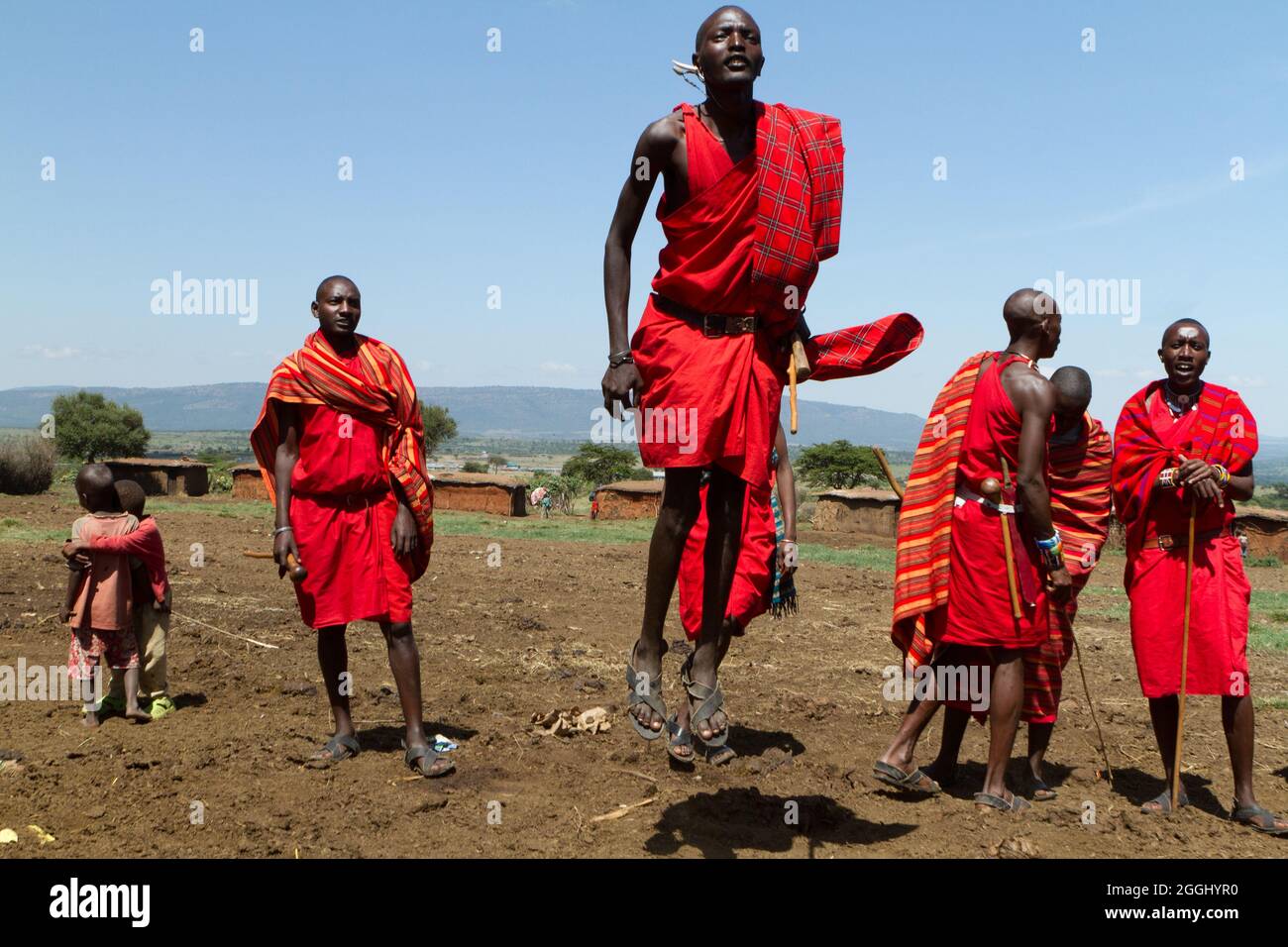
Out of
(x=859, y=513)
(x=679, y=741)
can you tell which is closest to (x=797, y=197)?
(x=679, y=741)

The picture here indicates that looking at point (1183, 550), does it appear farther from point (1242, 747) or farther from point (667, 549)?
point (667, 549)

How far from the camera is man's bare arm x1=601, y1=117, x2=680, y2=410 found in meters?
3.79

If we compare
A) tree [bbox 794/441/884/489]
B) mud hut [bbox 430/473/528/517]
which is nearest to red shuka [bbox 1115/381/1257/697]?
mud hut [bbox 430/473/528/517]

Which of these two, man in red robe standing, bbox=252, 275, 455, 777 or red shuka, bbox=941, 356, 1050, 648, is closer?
red shuka, bbox=941, 356, 1050, 648

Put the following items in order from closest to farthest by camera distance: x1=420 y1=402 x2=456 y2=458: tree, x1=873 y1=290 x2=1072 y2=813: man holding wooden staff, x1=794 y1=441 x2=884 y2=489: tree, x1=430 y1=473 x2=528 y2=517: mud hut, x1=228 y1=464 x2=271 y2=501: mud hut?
x1=873 y1=290 x2=1072 y2=813: man holding wooden staff, x1=430 y1=473 x2=528 y2=517: mud hut, x1=228 y1=464 x2=271 y2=501: mud hut, x1=794 y1=441 x2=884 y2=489: tree, x1=420 y1=402 x2=456 y2=458: tree

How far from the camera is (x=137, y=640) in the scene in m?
6.92

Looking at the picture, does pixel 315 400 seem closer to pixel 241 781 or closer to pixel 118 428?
pixel 241 781

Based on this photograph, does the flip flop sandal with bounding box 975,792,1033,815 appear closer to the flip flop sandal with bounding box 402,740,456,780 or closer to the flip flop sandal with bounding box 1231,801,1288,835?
the flip flop sandal with bounding box 1231,801,1288,835

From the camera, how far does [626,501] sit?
2775 centimetres

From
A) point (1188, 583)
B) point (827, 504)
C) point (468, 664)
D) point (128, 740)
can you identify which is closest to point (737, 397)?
point (1188, 583)

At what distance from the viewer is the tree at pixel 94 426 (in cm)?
6266

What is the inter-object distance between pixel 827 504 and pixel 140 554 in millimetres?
19249

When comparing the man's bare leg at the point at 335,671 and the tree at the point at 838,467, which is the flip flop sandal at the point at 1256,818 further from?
the tree at the point at 838,467

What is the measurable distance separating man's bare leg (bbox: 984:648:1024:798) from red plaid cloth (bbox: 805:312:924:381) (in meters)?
2.31
